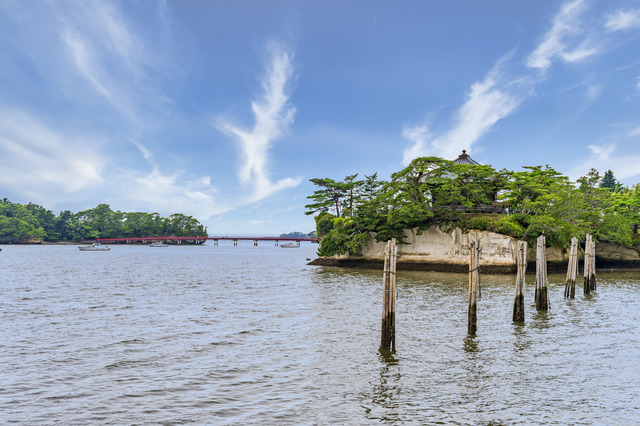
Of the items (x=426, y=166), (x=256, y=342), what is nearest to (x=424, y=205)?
(x=426, y=166)

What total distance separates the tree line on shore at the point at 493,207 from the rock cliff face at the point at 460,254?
110 cm

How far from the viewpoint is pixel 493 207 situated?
51.8 metres

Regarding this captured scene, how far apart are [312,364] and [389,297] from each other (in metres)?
3.21

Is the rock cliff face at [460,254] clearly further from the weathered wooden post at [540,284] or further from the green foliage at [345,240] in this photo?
the weathered wooden post at [540,284]

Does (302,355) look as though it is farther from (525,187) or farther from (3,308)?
(525,187)

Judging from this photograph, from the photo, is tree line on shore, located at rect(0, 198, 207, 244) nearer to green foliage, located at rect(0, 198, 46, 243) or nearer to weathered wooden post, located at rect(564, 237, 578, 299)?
green foliage, located at rect(0, 198, 46, 243)

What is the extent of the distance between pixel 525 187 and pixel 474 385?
42.8 metres

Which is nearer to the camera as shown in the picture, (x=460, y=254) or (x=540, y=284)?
(x=540, y=284)

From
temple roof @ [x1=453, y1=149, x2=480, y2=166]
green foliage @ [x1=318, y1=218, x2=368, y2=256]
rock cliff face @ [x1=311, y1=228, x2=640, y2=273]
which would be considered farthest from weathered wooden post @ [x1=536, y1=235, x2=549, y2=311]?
temple roof @ [x1=453, y1=149, x2=480, y2=166]

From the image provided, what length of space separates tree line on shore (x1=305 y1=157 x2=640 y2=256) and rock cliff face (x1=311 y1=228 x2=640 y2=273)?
1.10 meters

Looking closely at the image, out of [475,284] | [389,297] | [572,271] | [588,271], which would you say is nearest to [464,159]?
[588,271]

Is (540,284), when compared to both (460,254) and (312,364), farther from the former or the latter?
(460,254)

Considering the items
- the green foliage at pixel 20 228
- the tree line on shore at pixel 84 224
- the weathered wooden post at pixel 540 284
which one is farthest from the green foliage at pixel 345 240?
the green foliage at pixel 20 228

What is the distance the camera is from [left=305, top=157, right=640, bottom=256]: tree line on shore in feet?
146
